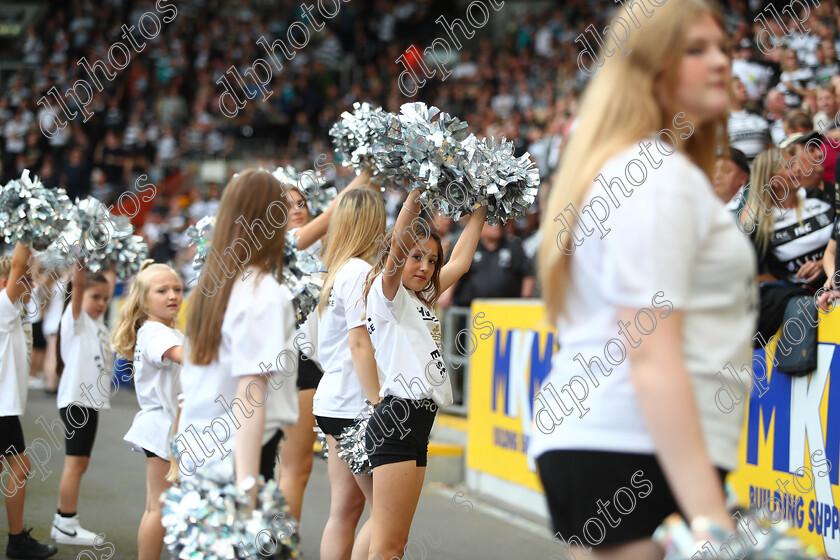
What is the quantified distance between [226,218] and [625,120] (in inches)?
54.7

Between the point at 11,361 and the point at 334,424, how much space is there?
203 cm

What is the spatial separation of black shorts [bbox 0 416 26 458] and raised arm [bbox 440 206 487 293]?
2.57m

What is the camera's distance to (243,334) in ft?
8.86

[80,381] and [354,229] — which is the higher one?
[354,229]

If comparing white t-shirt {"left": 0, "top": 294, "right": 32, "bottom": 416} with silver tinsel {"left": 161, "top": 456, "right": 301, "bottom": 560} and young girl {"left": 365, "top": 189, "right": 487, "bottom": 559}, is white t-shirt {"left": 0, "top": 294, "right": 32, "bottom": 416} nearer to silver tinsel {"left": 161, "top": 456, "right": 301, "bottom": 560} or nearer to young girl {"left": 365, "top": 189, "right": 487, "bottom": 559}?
young girl {"left": 365, "top": 189, "right": 487, "bottom": 559}

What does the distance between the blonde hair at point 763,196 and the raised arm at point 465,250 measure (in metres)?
1.77

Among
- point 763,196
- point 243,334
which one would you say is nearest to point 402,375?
point 243,334

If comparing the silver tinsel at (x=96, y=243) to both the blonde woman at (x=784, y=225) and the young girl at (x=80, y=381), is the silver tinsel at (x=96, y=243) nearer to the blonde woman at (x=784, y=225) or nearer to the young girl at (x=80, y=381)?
the young girl at (x=80, y=381)

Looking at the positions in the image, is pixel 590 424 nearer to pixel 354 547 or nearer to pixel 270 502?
pixel 270 502

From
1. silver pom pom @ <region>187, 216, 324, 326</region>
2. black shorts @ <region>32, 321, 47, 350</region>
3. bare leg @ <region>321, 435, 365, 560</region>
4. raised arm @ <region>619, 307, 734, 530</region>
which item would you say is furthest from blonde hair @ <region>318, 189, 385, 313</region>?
black shorts @ <region>32, 321, 47, 350</region>

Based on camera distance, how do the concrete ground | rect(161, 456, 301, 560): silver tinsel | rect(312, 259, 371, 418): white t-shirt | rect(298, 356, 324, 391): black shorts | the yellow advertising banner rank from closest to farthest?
1. rect(161, 456, 301, 560): silver tinsel
2. rect(312, 259, 371, 418): white t-shirt
3. the yellow advertising banner
4. rect(298, 356, 324, 391): black shorts
5. the concrete ground

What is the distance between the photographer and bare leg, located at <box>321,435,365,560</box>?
13.5 feet

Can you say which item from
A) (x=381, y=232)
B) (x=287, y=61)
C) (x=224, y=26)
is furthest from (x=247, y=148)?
(x=381, y=232)

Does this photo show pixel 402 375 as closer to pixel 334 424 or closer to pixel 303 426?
pixel 334 424
